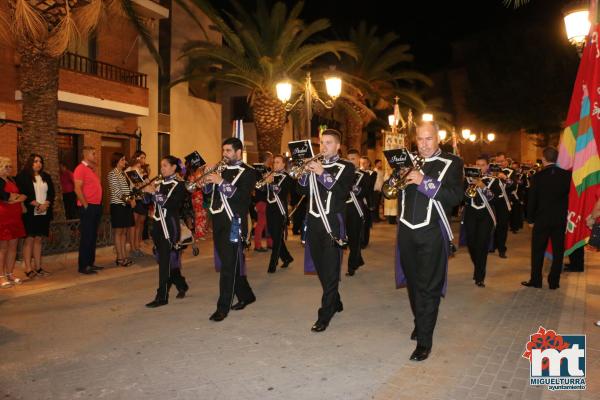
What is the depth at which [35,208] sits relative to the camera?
8.96 metres

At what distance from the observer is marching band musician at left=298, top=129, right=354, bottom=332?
19.7ft

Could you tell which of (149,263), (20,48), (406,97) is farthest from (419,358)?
(406,97)

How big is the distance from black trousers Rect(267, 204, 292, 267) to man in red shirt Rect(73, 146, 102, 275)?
3242 millimetres

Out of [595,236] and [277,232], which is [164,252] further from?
[595,236]

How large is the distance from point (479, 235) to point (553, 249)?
3.71 feet

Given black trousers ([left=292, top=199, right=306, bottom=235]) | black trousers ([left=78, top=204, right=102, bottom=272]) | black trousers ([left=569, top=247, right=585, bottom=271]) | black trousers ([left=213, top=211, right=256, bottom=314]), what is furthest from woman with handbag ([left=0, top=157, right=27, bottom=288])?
black trousers ([left=569, top=247, right=585, bottom=271])

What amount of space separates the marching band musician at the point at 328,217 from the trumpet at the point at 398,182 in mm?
854

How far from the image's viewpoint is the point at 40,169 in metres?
9.31

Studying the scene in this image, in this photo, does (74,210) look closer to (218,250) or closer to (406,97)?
(218,250)

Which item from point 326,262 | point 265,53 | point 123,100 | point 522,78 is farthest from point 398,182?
point 522,78

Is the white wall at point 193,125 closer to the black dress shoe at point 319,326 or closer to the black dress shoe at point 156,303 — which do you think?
the black dress shoe at point 156,303

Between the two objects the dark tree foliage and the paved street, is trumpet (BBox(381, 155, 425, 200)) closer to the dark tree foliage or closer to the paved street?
the paved street

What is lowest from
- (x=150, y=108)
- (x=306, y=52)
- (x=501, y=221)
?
(x=501, y=221)

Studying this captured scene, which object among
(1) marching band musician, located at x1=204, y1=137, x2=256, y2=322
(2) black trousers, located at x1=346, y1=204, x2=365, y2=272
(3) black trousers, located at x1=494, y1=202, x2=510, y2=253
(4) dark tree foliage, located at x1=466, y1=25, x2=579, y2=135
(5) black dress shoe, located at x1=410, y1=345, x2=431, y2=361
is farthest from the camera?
(4) dark tree foliage, located at x1=466, y1=25, x2=579, y2=135
